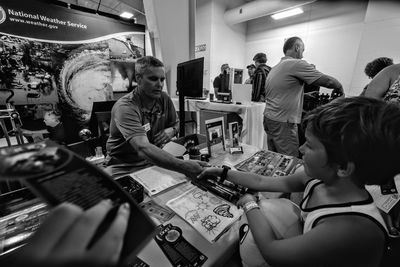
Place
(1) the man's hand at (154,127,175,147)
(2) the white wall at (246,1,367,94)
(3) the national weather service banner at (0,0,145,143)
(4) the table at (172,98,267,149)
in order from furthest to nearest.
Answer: (2) the white wall at (246,1,367,94) < (4) the table at (172,98,267,149) < (3) the national weather service banner at (0,0,145,143) < (1) the man's hand at (154,127,175,147)

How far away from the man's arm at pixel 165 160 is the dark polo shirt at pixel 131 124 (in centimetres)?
9

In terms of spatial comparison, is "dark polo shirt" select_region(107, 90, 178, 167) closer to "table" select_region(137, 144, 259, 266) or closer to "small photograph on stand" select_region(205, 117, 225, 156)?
"small photograph on stand" select_region(205, 117, 225, 156)

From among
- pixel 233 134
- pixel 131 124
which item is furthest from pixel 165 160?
pixel 233 134

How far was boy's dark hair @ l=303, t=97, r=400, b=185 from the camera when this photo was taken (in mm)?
541

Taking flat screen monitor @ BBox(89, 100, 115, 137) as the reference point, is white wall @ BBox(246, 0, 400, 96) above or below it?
above

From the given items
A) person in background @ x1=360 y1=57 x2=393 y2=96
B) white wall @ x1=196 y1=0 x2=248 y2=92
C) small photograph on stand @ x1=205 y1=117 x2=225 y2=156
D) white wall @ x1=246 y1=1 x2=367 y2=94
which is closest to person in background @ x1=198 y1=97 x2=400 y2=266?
small photograph on stand @ x1=205 y1=117 x2=225 y2=156

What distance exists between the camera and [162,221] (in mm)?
789

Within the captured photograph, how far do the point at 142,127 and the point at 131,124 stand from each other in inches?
3.1

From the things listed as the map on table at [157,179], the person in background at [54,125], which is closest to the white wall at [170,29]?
the map on table at [157,179]

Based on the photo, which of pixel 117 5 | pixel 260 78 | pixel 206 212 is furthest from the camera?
→ pixel 117 5

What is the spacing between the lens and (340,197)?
0.62 meters

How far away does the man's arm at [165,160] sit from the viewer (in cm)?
110

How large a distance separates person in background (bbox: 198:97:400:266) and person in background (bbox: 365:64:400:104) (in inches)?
42.3

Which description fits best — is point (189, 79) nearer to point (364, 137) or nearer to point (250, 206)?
point (250, 206)
